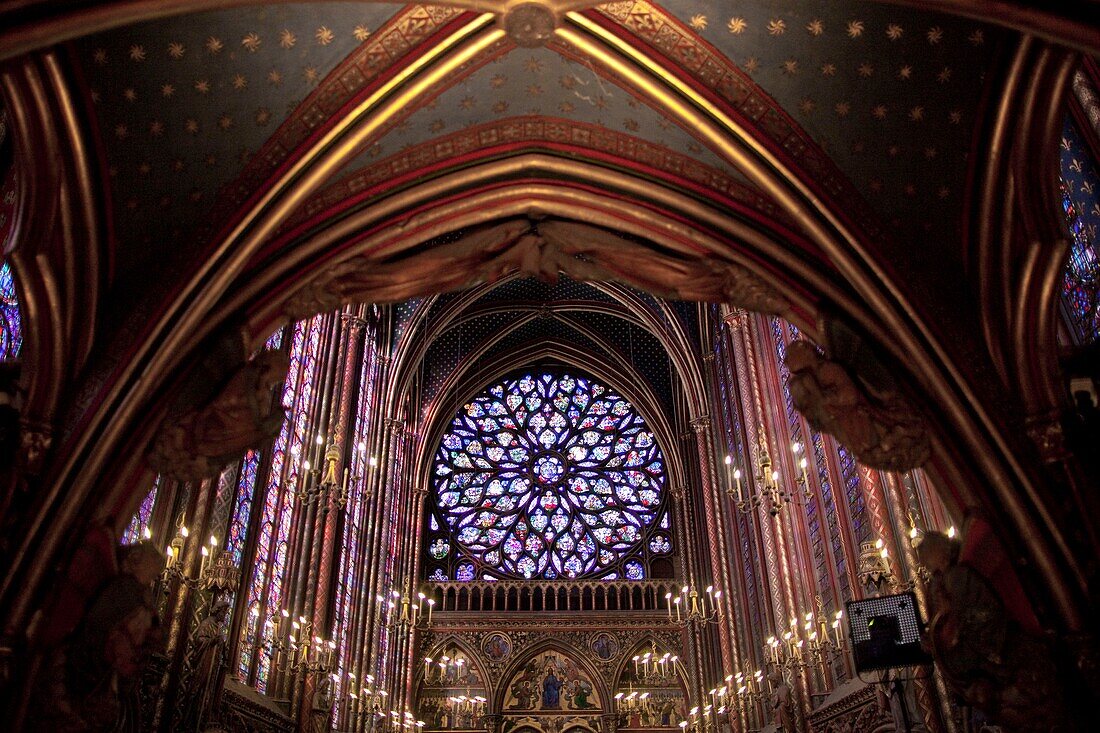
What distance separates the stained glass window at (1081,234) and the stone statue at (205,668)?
9.16 meters

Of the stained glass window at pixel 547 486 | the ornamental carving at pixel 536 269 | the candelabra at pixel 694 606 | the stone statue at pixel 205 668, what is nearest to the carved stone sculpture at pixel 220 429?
the ornamental carving at pixel 536 269

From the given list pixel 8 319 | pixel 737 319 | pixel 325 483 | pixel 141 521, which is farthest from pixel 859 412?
pixel 325 483

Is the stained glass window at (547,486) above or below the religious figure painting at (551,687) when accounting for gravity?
above

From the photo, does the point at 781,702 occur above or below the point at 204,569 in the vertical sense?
below

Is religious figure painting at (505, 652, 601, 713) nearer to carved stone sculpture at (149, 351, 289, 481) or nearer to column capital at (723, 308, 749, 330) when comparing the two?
column capital at (723, 308, 749, 330)

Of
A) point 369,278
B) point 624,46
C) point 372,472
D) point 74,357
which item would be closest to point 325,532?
point 372,472

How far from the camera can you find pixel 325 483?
13.7 meters

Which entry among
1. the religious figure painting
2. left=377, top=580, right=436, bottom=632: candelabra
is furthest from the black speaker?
the religious figure painting

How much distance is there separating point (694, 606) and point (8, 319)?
14981 mm

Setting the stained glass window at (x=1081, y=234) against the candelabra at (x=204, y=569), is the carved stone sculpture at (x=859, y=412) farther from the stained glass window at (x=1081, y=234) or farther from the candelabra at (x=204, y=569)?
the candelabra at (x=204, y=569)

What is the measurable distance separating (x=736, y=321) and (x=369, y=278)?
8300mm

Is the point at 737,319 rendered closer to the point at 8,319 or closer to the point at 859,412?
the point at 859,412

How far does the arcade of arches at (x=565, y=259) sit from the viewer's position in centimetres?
680

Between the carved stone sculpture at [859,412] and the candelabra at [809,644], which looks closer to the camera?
the carved stone sculpture at [859,412]
